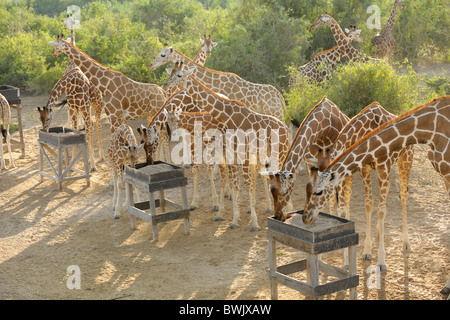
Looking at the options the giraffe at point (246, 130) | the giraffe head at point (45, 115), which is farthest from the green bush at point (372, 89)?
the giraffe head at point (45, 115)

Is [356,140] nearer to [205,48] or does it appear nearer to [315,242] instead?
[315,242]

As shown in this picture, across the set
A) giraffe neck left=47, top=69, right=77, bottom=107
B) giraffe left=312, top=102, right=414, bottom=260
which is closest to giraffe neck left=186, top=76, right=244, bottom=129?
giraffe left=312, top=102, right=414, bottom=260

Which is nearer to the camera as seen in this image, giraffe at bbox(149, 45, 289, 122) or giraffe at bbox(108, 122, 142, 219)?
giraffe at bbox(108, 122, 142, 219)

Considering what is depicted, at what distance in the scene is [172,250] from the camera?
921cm

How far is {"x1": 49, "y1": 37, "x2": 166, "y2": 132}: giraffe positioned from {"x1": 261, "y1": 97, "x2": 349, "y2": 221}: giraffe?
5.00 m

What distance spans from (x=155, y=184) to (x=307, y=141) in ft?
8.39

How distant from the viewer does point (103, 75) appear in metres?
12.6

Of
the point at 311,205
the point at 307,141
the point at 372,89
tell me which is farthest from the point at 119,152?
the point at 372,89

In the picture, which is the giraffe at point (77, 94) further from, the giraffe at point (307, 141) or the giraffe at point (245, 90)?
the giraffe at point (307, 141)

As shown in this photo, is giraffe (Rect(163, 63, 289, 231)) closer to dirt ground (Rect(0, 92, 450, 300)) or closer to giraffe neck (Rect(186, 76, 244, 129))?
giraffe neck (Rect(186, 76, 244, 129))

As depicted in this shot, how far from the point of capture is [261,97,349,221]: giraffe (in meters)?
7.35

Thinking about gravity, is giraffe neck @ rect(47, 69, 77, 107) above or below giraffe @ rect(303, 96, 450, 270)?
above

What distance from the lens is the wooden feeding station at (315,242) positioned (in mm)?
6414

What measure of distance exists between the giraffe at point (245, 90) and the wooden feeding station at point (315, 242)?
5951mm
